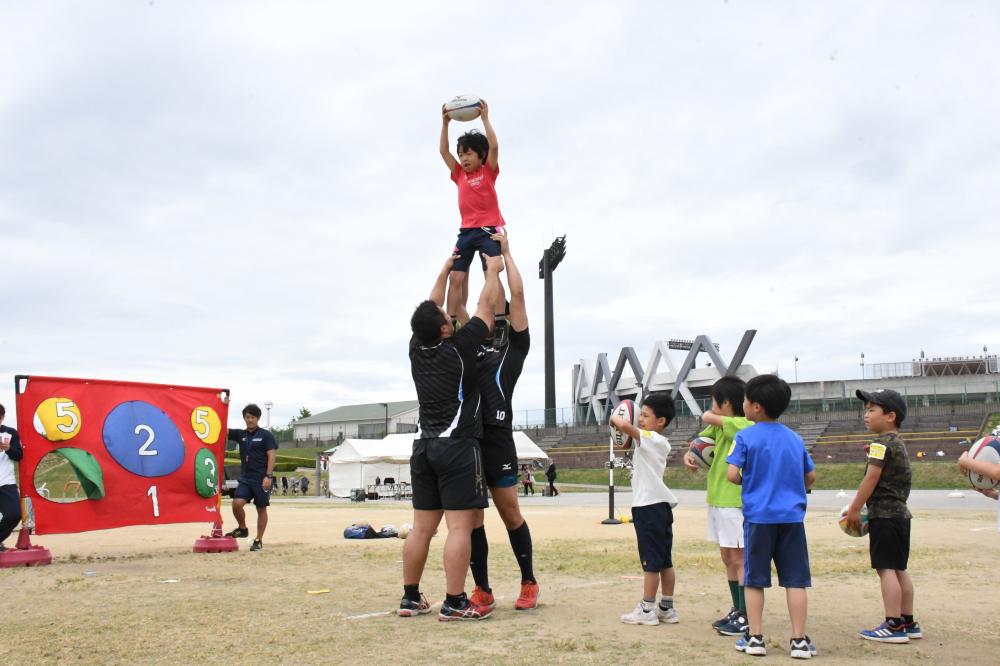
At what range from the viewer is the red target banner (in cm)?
945

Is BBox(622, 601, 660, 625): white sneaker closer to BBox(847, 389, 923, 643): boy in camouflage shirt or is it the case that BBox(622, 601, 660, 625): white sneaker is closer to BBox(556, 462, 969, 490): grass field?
BBox(847, 389, 923, 643): boy in camouflage shirt

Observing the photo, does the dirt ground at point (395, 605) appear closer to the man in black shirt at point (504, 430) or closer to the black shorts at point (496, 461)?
the man in black shirt at point (504, 430)

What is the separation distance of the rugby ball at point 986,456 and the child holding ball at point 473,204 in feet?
11.0

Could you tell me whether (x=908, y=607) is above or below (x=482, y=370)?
below

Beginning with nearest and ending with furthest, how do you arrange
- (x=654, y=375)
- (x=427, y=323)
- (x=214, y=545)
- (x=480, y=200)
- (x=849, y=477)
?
(x=427, y=323) < (x=480, y=200) < (x=214, y=545) < (x=849, y=477) < (x=654, y=375)

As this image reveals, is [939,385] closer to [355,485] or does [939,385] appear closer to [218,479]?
[355,485]

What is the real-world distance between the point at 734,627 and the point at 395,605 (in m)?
2.42

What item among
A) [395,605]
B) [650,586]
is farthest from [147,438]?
[650,586]

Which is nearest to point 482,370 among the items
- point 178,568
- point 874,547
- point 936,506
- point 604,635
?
point 604,635

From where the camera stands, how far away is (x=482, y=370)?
5.86 m

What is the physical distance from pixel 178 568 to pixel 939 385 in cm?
6787

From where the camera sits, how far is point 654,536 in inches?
210

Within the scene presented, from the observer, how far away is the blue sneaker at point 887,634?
479 cm

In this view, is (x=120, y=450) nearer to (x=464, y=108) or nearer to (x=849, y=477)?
(x=464, y=108)
